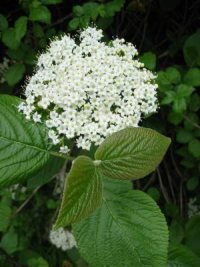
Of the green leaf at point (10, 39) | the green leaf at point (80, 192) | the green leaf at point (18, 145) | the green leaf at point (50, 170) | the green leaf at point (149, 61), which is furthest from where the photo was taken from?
the green leaf at point (10, 39)

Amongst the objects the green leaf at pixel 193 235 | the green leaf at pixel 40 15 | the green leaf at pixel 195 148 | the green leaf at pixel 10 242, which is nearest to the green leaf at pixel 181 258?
the green leaf at pixel 193 235

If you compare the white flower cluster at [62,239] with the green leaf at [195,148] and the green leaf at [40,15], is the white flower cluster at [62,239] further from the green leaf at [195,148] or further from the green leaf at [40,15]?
the green leaf at [40,15]

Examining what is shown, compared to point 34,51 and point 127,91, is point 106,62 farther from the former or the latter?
point 34,51

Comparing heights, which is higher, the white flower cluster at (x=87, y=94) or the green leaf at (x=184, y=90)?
the green leaf at (x=184, y=90)

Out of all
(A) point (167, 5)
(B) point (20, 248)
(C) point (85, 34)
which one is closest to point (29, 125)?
(C) point (85, 34)

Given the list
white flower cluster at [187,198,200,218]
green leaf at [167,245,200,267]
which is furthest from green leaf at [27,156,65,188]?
white flower cluster at [187,198,200,218]

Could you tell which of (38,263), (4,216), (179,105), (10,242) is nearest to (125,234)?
(179,105)
